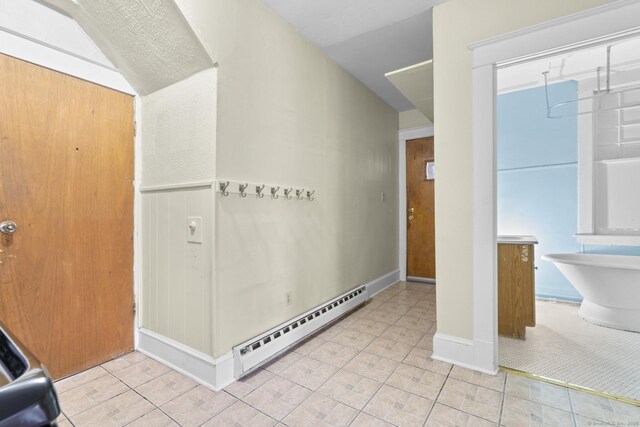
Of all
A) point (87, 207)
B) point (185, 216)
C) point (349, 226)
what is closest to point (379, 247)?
point (349, 226)

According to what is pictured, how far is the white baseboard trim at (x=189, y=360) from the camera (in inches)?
66.4

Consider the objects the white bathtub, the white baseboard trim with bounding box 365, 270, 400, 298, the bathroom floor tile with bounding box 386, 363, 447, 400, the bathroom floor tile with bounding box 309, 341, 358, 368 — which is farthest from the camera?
the white baseboard trim with bounding box 365, 270, 400, 298

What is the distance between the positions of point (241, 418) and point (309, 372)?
20.5 inches

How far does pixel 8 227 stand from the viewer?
1.54m

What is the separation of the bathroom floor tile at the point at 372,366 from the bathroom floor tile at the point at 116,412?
1.17 m

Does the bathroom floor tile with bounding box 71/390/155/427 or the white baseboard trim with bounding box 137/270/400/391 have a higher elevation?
the white baseboard trim with bounding box 137/270/400/391

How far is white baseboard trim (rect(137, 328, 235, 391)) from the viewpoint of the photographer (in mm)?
1687

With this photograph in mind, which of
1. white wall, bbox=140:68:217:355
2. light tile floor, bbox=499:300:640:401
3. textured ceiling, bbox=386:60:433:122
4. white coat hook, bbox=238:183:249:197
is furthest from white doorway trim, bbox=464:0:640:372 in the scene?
white wall, bbox=140:68:217:355

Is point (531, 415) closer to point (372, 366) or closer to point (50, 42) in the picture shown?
point (372, 366)

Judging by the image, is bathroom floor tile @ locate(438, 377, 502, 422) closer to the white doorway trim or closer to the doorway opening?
the white doorway trim

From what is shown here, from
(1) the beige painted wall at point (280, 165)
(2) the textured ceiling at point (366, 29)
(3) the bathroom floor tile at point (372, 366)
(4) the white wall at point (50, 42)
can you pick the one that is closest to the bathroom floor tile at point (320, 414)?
(3) the bathroom floor tile at point (372, 366)

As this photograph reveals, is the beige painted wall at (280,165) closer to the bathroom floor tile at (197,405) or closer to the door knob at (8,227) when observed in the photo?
the bathroom floor tile at (197,405)

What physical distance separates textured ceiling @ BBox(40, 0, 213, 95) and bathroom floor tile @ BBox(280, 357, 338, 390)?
6.37 feet

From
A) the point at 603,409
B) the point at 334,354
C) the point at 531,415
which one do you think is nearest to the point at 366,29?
the point at 334,354
